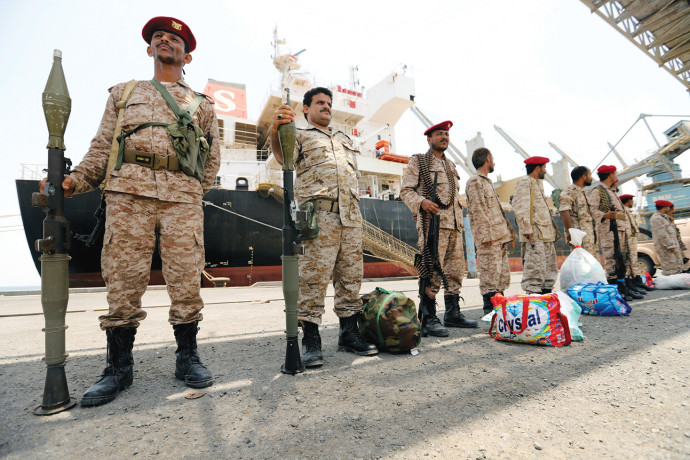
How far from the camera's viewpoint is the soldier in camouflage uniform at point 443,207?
9.38ft

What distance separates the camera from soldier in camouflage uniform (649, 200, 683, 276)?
6117mm

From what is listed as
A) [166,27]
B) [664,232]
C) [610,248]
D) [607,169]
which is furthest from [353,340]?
[664,232]

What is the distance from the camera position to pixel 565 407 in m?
1.21

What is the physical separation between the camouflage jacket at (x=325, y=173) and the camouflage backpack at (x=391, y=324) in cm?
60

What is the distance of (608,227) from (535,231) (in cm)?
210

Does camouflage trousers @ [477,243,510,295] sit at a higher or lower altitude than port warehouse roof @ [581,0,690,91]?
lower

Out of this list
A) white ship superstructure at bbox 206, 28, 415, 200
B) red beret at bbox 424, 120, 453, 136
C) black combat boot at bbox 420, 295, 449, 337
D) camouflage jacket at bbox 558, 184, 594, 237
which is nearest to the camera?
black combat boot at bbox 420, 295, 449, 337

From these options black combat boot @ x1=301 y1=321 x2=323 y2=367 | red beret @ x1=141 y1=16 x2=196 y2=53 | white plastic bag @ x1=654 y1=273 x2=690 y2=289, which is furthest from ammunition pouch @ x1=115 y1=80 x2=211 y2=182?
white plastic bag @ x1=654 y1=273 x2=690 y2=289

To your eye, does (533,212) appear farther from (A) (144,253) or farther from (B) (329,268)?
(A) (144,253)

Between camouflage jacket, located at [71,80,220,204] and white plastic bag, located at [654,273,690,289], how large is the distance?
7.09 meters

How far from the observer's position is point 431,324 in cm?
267

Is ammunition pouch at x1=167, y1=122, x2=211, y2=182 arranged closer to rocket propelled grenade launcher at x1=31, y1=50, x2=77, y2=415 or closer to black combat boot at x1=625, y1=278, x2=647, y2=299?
rocket propelled grenade launcher at x1=31, y1=50, x2=77, y2=415

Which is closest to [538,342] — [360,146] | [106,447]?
[106,447]

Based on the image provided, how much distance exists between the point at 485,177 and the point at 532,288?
144 cm
